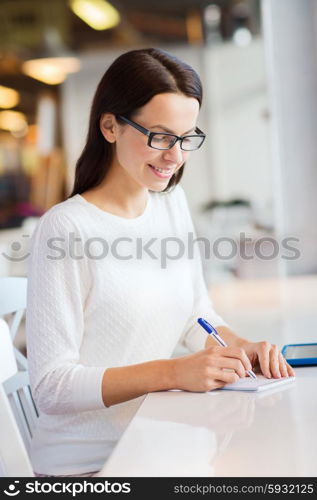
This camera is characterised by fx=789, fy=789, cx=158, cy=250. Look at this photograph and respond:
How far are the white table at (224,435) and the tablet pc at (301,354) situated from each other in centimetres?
2

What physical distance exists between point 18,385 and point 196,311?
378 millimetres

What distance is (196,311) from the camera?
5.16 ft

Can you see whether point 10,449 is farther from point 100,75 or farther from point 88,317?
point 100,75

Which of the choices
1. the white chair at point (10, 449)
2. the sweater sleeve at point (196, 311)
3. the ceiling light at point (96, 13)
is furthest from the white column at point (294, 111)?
the ceiling light at point (96, 13)

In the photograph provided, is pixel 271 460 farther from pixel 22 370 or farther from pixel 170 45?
pixel 170 45

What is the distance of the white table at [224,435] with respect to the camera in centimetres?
79

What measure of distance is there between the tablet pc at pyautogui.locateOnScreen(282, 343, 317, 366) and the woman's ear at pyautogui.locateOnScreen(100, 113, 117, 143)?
0.49 meters

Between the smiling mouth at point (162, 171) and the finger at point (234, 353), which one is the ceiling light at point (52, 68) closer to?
the smiling mouth at point (162, 171)

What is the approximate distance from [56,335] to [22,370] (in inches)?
19.3

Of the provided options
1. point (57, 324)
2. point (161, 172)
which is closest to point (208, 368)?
point (57, 324)

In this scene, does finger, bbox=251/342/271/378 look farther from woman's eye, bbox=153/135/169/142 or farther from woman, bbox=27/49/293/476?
woman's eye, bbox=153/135/169/142

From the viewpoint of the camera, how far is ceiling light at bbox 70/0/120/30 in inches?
350
